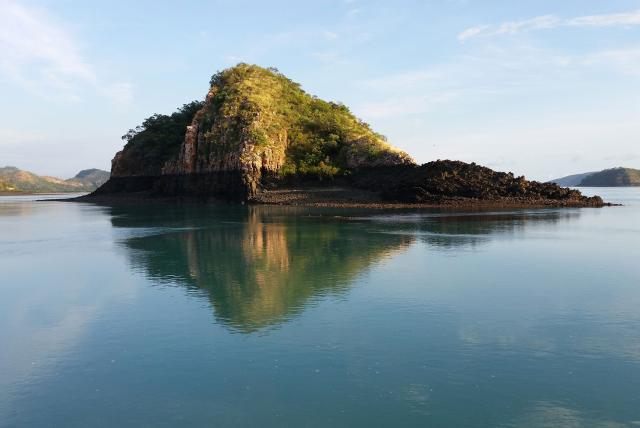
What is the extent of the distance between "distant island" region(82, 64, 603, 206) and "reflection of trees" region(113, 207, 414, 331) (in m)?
38.0

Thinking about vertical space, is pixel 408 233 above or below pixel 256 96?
below

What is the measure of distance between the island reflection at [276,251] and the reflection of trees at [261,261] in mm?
45

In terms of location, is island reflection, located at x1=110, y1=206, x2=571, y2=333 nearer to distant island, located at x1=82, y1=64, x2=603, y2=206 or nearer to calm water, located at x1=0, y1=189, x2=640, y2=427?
calm water, located at x1=0, y1=189, x2=640, y2=427

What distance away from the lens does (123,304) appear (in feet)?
67.6

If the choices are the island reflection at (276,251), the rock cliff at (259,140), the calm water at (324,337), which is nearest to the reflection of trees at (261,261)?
the island reflection at (276,251)

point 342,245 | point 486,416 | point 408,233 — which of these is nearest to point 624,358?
point 486,416

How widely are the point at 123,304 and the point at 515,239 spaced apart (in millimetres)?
28724

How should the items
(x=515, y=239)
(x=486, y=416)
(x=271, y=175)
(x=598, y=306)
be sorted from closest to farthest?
(x=486, y=416)
(x=598, y=306)
(x=515, y=239)
(x=271, y=175)

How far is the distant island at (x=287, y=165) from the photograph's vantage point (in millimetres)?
82750

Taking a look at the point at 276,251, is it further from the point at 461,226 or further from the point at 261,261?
the point at 461,226

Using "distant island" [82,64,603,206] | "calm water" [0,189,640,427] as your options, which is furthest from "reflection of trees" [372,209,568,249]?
"distant island" [82,64,603,206]

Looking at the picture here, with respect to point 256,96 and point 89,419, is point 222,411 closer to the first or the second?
point 89,419

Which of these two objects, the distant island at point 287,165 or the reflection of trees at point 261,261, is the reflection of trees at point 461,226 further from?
the distant island at point 287,165

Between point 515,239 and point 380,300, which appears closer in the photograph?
point 380,300
